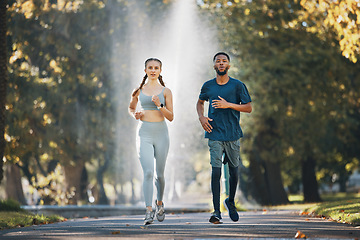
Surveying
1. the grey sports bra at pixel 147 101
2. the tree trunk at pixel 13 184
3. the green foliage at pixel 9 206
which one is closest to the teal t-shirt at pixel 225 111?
the grey sports bra at pixel 147 101

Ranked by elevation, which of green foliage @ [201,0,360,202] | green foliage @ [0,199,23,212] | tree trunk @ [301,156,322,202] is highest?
green foliage @ [201,0,360,202]

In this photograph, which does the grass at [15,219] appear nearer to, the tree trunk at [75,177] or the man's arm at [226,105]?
the man's arm at [226,105]

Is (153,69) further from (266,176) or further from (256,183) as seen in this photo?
(266,176)

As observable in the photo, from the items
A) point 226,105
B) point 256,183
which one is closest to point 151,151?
point 226,105

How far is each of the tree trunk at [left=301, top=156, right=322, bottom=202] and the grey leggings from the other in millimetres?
24306

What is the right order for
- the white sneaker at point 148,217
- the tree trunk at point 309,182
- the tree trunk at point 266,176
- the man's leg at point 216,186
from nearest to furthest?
the man's leg at point 216,186 → the white sneaker at point 148,217 → the tree trunk at point 266,176 → the tree trunk at point 309,182

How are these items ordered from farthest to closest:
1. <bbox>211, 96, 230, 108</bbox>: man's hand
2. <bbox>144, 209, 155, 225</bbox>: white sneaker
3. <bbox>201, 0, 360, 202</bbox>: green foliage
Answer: <bbox>201, 0, 360, 202</bbox>: green foliage → <bbox>144, 209, 155, 225</bbox>: white sneaker → <bbox>211, 96, 230, 108</bbox>: man's hand

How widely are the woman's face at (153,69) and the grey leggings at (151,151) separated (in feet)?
2.26

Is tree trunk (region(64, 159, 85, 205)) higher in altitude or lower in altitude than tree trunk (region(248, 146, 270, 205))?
higher

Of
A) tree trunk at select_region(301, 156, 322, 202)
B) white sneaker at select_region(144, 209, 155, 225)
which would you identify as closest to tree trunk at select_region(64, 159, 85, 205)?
tree trunk at select_region(301, 156, 322, 202)

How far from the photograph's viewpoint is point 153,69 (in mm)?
9359

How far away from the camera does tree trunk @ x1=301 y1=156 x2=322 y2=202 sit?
108ft

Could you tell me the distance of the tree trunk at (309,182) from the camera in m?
32.8

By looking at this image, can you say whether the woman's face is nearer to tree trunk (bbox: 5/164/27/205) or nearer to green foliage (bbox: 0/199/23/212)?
green foliage (bbox: 0/199/23/212)
